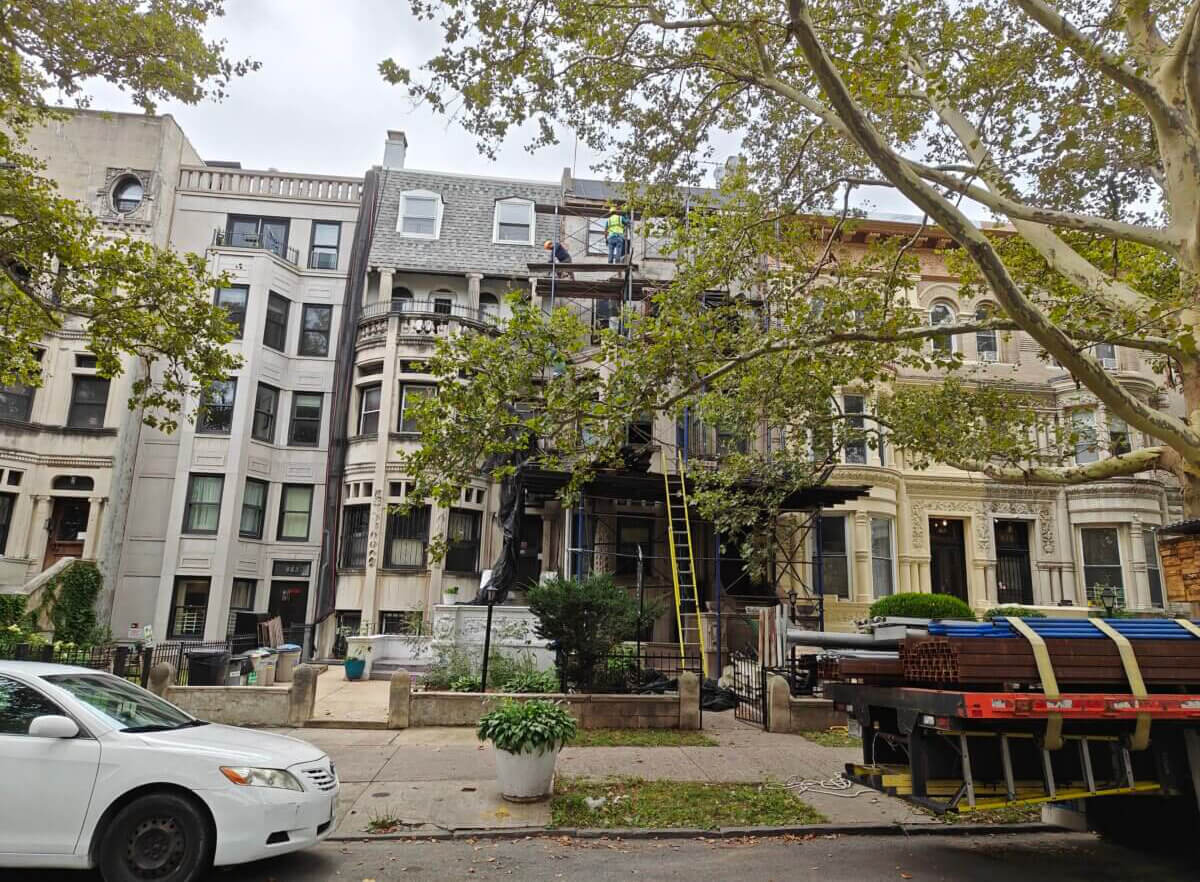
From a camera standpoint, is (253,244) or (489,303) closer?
(253,244)

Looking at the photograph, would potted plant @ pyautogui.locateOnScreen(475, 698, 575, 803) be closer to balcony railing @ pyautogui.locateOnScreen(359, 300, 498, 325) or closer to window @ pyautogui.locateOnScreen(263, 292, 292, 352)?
balcony railing @ pyautogui.locateOnScreen(359, 300, 498, 325)

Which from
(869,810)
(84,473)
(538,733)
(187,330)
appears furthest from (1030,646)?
(84,473)

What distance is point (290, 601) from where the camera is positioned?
23.2 meters

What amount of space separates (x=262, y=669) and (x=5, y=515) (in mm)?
12347

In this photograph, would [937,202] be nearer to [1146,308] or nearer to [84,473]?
[1146,308]

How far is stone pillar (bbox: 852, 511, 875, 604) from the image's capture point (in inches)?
819

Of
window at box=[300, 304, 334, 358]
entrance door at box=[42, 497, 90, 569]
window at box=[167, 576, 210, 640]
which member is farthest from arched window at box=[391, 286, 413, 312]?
entrance door at box=[42, 497, 90, 569]

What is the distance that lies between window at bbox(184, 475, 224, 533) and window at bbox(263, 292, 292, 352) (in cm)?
468

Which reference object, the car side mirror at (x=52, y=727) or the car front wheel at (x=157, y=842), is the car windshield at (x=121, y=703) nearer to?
the car side mirror at (x=52, y=727)

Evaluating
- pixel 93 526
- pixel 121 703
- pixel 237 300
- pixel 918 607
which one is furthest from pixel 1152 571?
pixel 93 526

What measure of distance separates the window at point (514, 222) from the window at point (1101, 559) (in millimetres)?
20001

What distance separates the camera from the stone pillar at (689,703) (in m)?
11.6

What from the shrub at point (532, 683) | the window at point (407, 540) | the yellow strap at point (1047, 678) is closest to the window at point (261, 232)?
the window at point (407, 540)

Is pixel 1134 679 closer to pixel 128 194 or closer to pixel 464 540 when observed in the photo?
pixel 464 540
